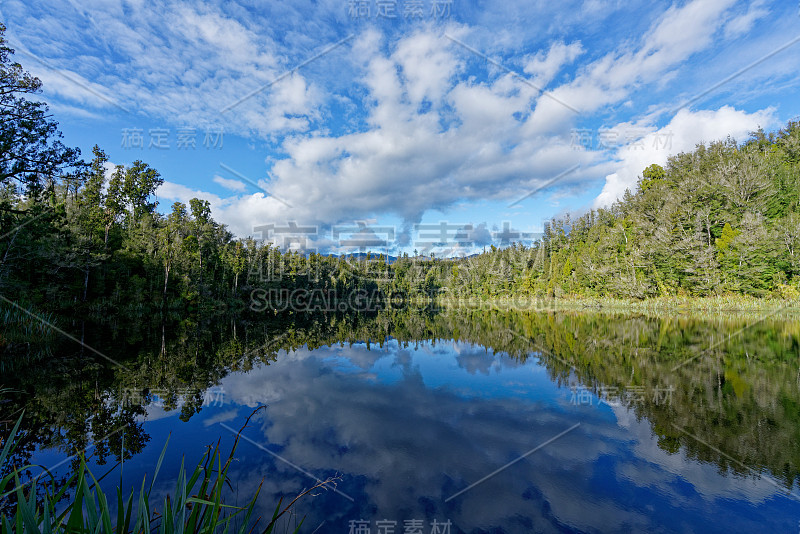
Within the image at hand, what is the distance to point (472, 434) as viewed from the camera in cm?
694

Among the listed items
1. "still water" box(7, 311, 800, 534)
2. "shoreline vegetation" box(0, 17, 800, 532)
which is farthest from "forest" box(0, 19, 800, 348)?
"still water" box(7, 311, 800, 534)

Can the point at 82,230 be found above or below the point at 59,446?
above

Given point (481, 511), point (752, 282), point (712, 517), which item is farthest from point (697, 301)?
point (481, 511)

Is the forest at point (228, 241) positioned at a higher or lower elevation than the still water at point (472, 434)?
higher

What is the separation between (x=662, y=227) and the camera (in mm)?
36969

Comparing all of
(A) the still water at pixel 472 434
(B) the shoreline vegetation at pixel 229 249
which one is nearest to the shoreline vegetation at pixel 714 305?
(B) the shoreline vegetation at pixel 229 249

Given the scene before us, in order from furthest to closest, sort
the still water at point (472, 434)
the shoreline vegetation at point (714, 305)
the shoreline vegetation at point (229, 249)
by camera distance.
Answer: the shoreline vegetation at point (714, 305) < the shoreline vegetation at point (229, 249) < the still water at point (472, 434)

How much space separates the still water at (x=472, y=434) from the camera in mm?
4621

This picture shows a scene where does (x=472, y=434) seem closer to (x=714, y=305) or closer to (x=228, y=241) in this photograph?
(x=714, y=305)

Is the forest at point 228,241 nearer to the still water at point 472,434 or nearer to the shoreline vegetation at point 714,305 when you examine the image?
the shoreline vegetation at point 714,305

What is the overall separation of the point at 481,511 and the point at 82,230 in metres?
32.0

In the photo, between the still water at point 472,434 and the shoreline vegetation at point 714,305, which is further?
the shoreline vegetation at point 714,305

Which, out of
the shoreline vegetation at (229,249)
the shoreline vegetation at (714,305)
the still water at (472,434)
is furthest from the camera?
the shoreline vegetation at (714,305)

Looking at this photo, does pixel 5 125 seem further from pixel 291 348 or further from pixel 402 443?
pixel 402 443
